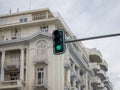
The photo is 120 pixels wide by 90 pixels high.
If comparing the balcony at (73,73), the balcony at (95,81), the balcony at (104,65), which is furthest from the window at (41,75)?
the balcony at (104,65)

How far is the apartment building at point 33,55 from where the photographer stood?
52219 mm

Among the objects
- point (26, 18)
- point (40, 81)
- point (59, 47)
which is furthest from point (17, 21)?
point (59, 47)

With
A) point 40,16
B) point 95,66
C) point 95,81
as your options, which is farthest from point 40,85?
point 95,66

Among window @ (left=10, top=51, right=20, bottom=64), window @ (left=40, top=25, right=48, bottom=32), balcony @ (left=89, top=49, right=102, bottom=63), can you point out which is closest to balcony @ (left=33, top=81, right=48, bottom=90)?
window @ (left=10, top=51, right=20, bottom=64)

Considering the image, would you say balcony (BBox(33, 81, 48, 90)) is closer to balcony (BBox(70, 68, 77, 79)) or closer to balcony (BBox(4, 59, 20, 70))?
balcony (BBox(4, 59, 20, 70))

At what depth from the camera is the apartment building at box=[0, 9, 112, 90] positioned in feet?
171

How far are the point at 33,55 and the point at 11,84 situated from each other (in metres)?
4.90

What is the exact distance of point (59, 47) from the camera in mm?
18922

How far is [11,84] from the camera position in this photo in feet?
173

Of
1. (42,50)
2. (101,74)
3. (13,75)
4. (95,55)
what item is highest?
(95,55)

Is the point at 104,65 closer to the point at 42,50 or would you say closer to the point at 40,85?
the point at 42,50

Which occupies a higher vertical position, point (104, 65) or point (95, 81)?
point (104, 65)

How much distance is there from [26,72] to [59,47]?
35490 mm

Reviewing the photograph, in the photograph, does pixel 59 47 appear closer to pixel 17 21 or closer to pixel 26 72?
pixel 26 72
